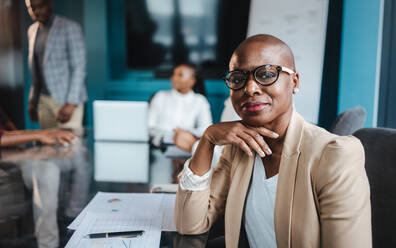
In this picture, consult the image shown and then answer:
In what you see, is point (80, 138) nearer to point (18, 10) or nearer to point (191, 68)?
point (191, 68)

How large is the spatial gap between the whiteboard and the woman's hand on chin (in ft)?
8.38

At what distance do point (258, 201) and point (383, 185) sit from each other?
382mm

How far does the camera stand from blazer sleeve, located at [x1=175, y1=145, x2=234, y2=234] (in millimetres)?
899

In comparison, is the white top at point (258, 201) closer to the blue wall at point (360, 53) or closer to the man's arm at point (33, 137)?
the man's arm at point (33, 137)

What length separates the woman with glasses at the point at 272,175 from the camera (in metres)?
0.76

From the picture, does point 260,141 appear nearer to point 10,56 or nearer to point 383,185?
point 383,185

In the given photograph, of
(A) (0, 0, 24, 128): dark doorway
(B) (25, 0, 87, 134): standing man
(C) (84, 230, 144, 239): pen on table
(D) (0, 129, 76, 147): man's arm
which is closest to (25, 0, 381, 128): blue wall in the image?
(A) (0, 0, 24, 128): dark doorway

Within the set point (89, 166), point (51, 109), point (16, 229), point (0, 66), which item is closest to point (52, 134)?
point (89, 166)

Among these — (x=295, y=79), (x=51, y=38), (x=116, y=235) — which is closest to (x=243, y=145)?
(x=295, y=79)

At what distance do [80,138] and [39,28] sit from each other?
1.63 metres

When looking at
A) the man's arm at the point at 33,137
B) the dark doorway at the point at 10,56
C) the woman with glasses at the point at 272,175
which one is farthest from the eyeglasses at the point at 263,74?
the dark doorway at the point at 10,56

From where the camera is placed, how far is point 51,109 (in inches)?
137

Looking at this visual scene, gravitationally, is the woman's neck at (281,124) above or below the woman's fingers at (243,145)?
above

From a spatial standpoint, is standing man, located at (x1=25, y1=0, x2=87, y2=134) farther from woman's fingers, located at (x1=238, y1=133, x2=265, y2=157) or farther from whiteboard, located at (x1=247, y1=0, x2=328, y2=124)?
woman's fingers, located at (x1=238, y1=133, x2=265, y2=157)
